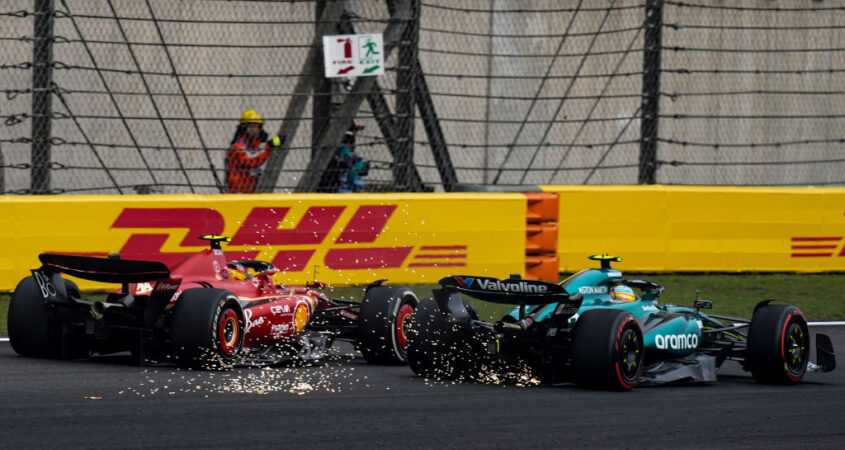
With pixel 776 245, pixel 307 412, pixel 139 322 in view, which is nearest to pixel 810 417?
pixel 307 412

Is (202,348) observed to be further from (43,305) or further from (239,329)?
(43,305)

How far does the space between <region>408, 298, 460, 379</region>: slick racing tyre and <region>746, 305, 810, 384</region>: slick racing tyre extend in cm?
178

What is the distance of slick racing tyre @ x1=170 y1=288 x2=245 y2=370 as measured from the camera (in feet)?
25.2

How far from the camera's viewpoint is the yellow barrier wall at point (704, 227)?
13367mm

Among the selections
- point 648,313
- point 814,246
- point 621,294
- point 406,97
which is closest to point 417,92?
point 406,97

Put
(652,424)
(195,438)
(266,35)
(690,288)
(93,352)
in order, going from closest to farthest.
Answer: (195,438)
(652,424)
(93,352)
(690,288)
(266,35)

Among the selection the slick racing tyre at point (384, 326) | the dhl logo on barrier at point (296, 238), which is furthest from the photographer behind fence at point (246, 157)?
the slick racing tyre at point (384, 326)

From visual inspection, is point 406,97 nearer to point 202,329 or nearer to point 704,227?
point 704,227

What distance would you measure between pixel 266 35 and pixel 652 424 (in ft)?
35.2

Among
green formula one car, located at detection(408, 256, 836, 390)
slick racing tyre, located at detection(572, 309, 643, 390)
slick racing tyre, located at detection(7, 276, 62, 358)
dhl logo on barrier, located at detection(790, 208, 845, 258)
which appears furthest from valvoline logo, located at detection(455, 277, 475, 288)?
dhl logo on barrier, located at detection(790, 208, 845, 258)

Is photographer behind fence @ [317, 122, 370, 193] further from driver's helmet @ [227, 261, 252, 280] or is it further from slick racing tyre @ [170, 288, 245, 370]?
slick racing tyre @ [170, 288, 245, 370]

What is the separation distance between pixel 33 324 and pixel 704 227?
24.7ft

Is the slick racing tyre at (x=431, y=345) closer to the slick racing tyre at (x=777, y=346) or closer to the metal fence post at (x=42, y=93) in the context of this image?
the slick racing tyre at (x=777, y=346)

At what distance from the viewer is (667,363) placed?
26.1ft
